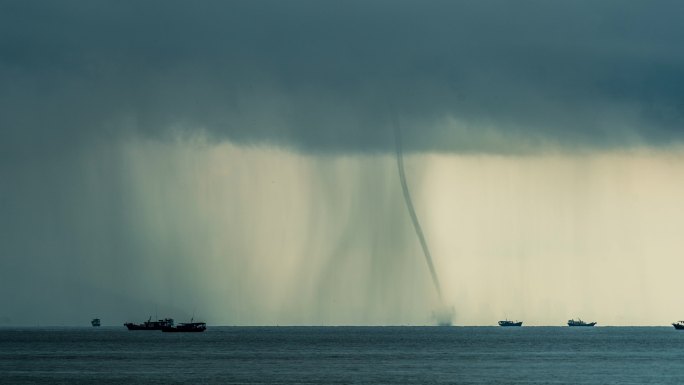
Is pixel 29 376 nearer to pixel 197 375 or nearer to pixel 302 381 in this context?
pixel 197 375

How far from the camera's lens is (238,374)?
Result: 19962 cm

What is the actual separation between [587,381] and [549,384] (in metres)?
10.2

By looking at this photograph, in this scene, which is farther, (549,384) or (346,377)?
(346,377)

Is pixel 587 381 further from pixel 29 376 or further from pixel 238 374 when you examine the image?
pixel 29 376

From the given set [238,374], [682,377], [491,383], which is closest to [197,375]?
[238,374]

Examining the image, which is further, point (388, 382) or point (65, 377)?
point (65, 377)

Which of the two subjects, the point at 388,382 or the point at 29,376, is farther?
the point at 29,376

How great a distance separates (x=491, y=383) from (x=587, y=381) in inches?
655

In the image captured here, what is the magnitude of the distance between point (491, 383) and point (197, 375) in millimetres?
52712

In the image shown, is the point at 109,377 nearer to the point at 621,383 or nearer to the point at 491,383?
the point at 491,383

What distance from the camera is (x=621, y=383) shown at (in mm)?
181250

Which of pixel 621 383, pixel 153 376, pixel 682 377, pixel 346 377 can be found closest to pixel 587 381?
pixel 621 383

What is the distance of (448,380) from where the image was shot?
7357 inches

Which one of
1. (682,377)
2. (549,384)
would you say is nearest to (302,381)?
(549,384)
